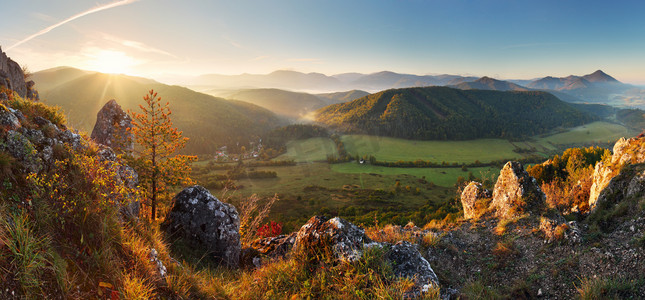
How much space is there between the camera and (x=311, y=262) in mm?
7121

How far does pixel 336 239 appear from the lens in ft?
23.7

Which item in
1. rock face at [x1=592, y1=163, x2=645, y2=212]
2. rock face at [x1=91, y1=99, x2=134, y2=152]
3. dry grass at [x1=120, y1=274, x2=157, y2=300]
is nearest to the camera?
dry grass at [x1=120, y1=274, x2=157, y2=300]

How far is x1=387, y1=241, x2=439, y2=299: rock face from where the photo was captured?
620 centimetres

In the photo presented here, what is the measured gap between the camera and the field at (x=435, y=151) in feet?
541

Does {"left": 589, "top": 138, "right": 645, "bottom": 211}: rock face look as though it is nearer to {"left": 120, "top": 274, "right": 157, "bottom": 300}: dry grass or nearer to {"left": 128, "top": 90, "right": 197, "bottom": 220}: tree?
{"left": 120, "top": 274, "right": 157, "bottom": 300}: dry grass

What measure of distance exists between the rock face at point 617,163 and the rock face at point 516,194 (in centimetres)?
427

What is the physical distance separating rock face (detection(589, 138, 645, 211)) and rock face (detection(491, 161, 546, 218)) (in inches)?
168

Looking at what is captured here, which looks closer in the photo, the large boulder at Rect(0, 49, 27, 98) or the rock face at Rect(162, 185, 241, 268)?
the rock face at Rect(162, 185, 241, 268)

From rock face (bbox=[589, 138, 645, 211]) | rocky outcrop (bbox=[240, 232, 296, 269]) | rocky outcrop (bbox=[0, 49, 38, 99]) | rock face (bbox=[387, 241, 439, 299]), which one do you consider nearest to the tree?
rocky outcrop (bbox=[240, 232, 296, 269])

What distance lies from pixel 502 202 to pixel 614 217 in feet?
17.6

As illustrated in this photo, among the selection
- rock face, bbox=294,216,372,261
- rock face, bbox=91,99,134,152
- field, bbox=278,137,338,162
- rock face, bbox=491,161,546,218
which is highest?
rock face, bbox=91,99,134,152

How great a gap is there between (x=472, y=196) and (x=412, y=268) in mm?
16492

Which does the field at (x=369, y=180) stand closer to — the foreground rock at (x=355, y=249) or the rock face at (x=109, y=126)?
the rock face at (x=109, y=126)

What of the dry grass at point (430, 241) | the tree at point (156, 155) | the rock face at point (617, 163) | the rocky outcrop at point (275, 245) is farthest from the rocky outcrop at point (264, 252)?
the rock face at point (617, 163)
